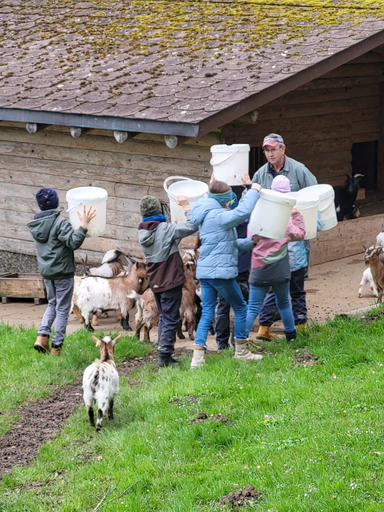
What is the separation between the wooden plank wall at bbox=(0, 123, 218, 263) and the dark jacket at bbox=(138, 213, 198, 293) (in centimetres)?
309

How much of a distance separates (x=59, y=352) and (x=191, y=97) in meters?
3.61

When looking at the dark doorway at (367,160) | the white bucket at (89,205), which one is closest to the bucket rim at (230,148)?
the white bucket at (89,205)

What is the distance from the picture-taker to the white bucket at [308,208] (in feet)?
26.6

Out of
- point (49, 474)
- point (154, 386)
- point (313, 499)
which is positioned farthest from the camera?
point (154, 386)

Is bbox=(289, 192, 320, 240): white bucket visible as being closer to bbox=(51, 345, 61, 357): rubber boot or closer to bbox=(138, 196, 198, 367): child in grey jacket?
bbox=(138, 196, 198, 367): child in grey jacket

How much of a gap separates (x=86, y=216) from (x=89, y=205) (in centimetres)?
16

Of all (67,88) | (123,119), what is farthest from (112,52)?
(123,119)

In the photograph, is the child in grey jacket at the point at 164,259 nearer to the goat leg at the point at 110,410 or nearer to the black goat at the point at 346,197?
the goat leg at the point at 110,410

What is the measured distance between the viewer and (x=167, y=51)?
12.1 m

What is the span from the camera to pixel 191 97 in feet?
33.9

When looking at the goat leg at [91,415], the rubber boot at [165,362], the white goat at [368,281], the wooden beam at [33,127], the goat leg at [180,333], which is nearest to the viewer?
the goat leg at [91,415]

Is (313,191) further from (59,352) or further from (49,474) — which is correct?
(49,474)

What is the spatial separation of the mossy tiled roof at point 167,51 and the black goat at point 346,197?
304 cm

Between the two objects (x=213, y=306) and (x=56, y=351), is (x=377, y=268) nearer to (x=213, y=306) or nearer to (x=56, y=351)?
(x=213, y=306)
